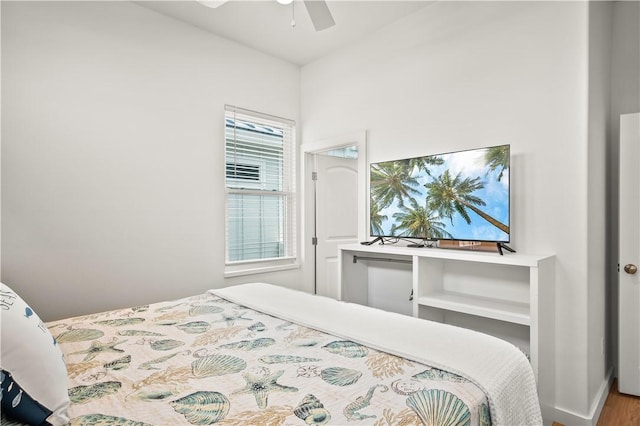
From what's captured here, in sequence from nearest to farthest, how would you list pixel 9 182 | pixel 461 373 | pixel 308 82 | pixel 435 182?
1. pixel 461 373
2. pixel 9 182
3. pixel 435 182
4. pixel 308 82

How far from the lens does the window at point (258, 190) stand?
10.7 ft

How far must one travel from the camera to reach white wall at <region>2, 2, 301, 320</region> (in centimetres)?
221

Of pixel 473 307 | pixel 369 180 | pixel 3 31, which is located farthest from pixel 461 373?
pixel 3 31

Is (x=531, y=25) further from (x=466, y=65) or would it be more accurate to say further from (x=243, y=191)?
(x=243, y=191)

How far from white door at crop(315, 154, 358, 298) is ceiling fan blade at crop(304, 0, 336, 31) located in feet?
5.82

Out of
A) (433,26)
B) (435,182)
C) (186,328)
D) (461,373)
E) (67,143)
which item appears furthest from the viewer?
(433,26)

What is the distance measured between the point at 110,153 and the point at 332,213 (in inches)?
85.8

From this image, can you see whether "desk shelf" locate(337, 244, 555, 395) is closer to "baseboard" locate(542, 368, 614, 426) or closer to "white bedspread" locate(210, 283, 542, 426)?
"baseboard" locate(542, 368, 614, 426)

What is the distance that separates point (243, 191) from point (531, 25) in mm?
2530

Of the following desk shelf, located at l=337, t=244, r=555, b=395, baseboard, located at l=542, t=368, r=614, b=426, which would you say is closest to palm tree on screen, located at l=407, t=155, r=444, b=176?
desk shelf, located at l=337, t=244, r=555, b=395

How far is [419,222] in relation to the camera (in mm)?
2625

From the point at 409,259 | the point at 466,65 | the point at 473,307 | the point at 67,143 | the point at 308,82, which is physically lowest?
the point at 473,307

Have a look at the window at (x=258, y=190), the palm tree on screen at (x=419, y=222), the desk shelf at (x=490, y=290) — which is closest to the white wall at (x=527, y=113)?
the desk shelf at (x=490, y=290)

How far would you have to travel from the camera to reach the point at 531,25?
222cm
